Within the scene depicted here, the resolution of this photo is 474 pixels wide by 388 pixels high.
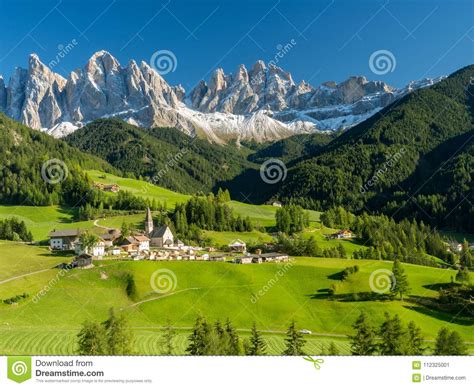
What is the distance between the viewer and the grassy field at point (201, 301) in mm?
47688

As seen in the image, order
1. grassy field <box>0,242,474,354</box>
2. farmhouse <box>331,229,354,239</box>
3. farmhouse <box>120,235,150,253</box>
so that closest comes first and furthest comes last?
grassy field <box>0,242,474,354</box> < farmhouse <box>120,235,150,253</box> < farmhouse <box>331,229,354,239</box>

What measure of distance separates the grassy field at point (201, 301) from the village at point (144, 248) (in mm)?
4482

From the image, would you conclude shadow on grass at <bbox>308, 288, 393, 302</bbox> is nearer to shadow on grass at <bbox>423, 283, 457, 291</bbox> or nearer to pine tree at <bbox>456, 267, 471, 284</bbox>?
shadow on grass at <bbox>423, 283, 457, 291</bbox>

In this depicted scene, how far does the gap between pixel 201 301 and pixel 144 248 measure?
3147cm

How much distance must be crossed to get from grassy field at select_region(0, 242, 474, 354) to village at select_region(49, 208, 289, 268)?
4482mm

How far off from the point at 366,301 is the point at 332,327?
823 centimetres

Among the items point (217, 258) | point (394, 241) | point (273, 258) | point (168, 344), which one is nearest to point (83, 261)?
point (217, 258)

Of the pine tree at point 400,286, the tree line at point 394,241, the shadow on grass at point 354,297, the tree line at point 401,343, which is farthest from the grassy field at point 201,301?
the tree line at point 394,241

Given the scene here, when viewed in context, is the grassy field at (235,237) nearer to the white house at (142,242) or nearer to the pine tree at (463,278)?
the white house at (142,242)

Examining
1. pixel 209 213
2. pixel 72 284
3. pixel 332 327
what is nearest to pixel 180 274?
pixel 72 284

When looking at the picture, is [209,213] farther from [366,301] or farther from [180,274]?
[366,301]

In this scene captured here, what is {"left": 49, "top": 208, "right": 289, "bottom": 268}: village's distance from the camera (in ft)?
241

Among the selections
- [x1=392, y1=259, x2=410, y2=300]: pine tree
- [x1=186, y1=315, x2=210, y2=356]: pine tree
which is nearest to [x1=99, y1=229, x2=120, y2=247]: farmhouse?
[x1=392, y1=259, x2=410, y2=300]: pine tree

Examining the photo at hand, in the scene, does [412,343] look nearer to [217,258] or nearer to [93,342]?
[93,342]
